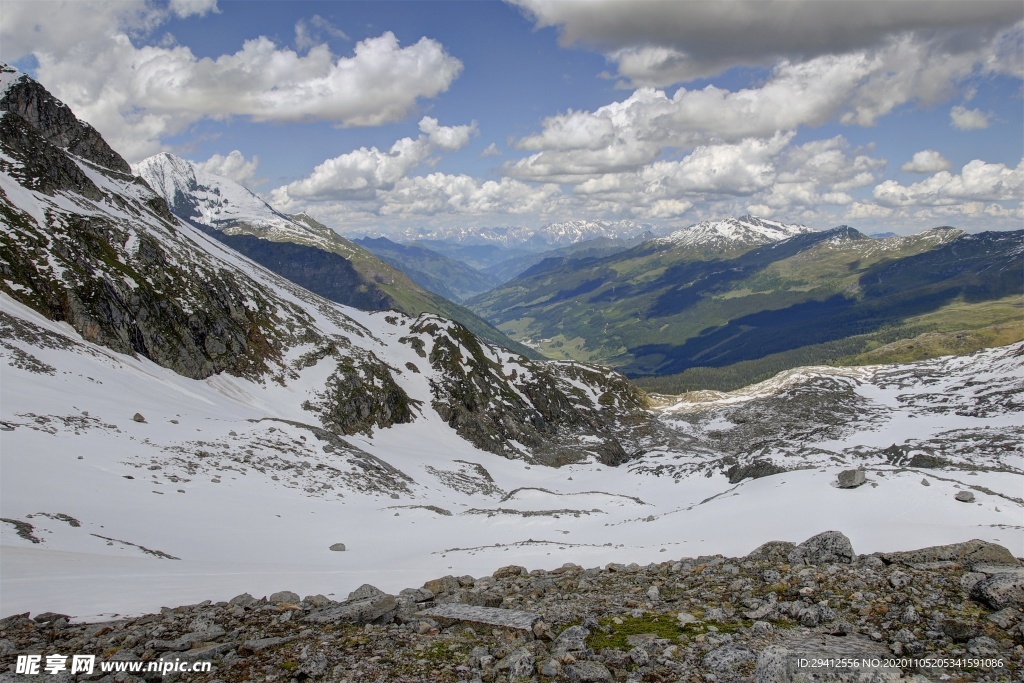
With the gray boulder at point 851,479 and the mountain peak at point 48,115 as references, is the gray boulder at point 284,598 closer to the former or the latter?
the gray boulder at point 851,479

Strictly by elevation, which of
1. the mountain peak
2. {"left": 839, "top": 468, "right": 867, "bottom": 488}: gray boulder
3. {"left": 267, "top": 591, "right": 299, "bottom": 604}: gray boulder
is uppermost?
the mountain peak

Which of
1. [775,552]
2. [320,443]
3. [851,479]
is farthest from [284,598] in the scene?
[320,443]

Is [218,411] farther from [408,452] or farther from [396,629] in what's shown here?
[396,629]

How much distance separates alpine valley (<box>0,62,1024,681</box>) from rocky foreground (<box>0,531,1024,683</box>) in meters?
0.31

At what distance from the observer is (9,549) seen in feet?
53.4

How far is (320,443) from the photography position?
2039 inches

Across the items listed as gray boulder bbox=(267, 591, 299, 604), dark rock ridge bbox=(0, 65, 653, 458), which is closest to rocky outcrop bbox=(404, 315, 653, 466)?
dark rock ridge bbox=(0, 65, 653, 458)

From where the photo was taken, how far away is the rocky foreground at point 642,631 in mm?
8016

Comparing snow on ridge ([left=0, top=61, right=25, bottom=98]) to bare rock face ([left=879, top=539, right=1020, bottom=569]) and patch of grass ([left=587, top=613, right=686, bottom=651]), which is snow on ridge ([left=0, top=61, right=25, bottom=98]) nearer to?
patch of grass ([left=587, top=613, right=686, bottom=651])

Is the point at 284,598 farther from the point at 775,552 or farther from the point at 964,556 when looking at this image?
the point at 964,556

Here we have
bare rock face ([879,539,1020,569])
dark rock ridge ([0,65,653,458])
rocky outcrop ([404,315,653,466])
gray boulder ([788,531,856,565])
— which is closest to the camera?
bare rock face ([879,539,1020,569])

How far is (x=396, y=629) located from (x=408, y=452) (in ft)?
235

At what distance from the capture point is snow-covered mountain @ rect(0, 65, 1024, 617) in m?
21.4

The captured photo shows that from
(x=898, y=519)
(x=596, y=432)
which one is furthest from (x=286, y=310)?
(x=898, y=519)
